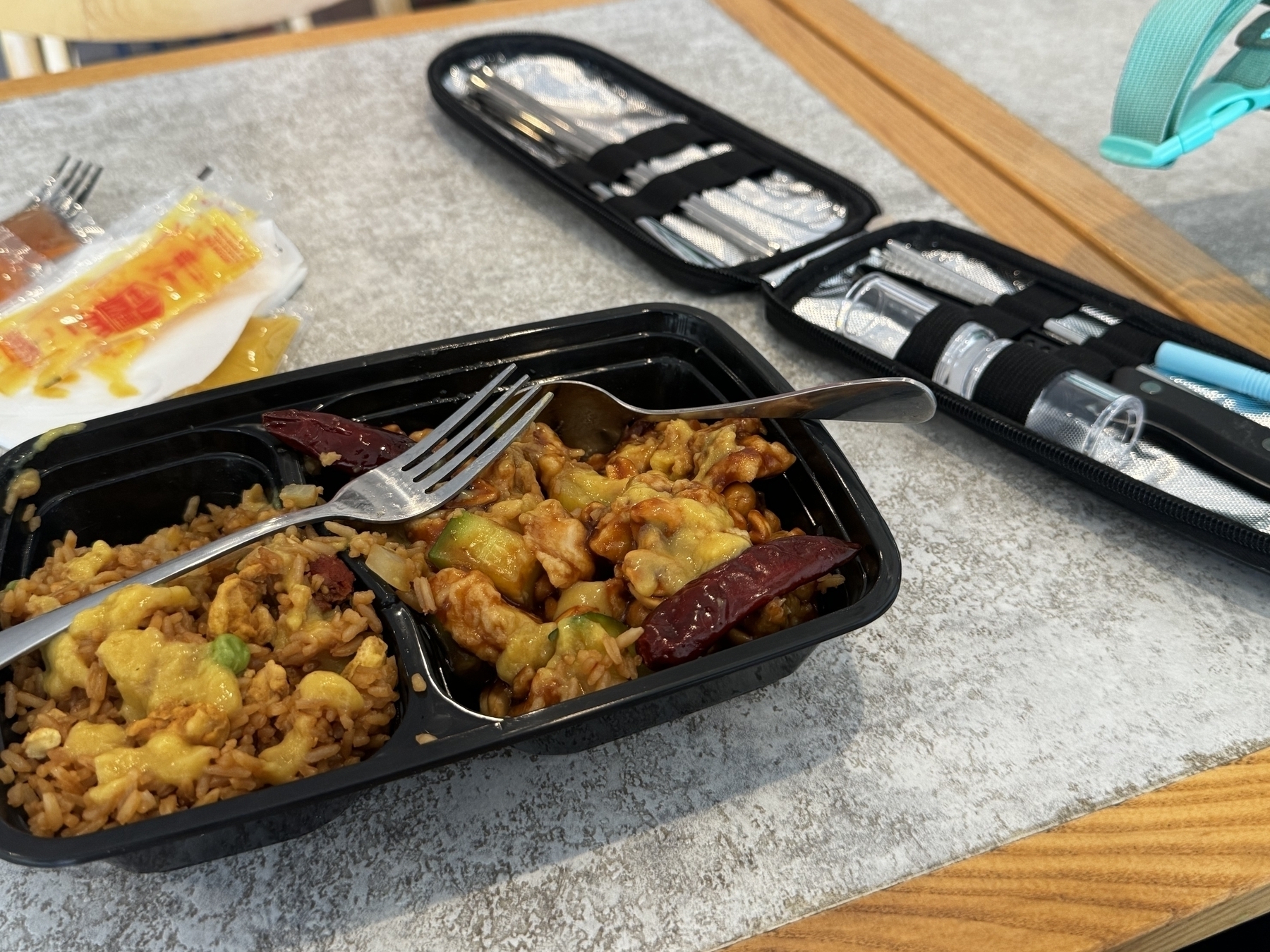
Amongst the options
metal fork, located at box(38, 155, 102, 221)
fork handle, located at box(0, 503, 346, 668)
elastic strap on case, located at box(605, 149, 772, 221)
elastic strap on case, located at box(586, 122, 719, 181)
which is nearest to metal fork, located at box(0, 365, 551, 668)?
fork handle, located at box(0, 503, 346, 668)

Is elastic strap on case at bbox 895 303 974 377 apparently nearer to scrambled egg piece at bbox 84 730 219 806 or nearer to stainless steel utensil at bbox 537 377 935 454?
stainless steel utensil at bbox 537 377 935 454

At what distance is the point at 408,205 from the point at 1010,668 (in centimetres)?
155

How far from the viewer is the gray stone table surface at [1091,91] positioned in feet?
6.74

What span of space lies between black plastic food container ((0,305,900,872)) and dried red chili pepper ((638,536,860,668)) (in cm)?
3

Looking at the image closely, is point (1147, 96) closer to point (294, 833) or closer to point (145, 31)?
point (294, 833)

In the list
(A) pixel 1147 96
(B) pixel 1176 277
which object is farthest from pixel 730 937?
(B) pixel 1176 277

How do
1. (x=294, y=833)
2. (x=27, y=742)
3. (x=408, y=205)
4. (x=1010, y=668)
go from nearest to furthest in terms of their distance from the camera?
(x=27, y=742)
(x=294, y=833)
(x=1010, y=668)
(x=408, y=205)

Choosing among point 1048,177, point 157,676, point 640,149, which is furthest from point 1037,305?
point 157,676

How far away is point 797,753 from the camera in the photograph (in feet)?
3.67

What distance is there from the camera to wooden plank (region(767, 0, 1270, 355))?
1.82 meters

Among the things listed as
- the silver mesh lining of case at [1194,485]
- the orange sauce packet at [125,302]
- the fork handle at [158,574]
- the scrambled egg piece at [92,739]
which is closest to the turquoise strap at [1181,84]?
the silver mesh lining of case at [1194,485]

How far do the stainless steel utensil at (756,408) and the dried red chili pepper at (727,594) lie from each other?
227 millimetres

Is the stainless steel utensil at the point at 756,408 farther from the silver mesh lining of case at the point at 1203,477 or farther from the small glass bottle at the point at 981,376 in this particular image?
the silver mesh lining of case at the point at 1203,477

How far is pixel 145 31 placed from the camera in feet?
8.38
